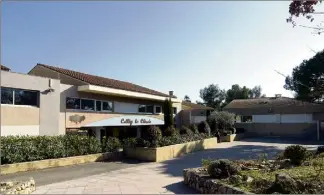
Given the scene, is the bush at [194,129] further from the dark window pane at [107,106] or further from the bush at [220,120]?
the dark window pane at [107,106]

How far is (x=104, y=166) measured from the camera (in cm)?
1955

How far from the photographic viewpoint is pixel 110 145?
76.4ft

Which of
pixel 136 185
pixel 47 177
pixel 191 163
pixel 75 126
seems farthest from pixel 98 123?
pixel 136 185

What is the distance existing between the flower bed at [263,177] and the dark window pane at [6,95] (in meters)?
11.2

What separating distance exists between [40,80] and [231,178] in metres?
14.2

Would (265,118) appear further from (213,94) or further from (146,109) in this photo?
(213,94)

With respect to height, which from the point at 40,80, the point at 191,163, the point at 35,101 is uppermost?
the point at 40,80

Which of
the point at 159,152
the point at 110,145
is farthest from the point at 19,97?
the point at 159,152

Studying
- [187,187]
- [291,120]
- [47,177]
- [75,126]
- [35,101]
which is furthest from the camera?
[291,120]

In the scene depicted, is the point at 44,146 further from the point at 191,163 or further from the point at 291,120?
the point at 291,120

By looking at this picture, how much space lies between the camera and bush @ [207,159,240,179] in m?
11.9

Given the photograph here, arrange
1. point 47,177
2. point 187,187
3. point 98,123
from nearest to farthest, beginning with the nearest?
1. point 187,187
2. point 47,177
3. point 98,123

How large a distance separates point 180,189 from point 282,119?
38.9 meters

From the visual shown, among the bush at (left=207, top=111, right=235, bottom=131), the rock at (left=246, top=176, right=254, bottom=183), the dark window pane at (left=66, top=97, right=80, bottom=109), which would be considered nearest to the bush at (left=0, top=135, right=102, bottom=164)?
the dark window pane at (left=66, top=97, right=80, bottom=109)
